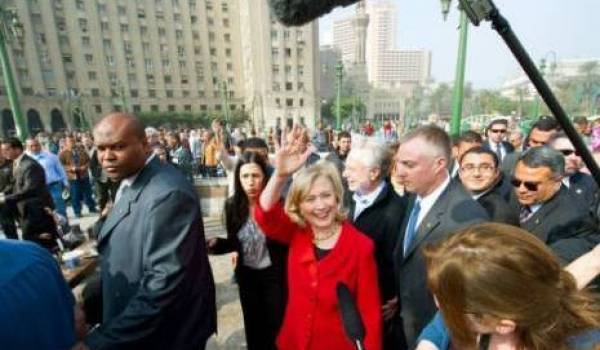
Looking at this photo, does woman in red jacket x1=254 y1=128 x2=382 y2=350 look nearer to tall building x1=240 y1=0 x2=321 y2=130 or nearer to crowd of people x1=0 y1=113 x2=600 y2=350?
crowd of people x1=0 y1=113 x2=600 y2=350

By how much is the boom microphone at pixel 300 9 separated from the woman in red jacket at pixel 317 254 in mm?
1405

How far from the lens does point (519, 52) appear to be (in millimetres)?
790

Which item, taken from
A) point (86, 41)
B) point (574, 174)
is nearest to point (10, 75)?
point (574, 174)

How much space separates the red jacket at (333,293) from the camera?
2.07 m

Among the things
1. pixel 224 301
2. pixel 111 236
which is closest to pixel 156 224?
pixel 111 236

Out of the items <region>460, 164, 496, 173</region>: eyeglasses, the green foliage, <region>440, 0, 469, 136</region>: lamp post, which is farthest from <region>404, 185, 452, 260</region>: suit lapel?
the green foliage

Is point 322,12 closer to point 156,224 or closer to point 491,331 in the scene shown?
point 491,331

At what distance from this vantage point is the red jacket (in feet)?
6.78

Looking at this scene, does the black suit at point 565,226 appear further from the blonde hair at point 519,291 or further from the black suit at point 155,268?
the black suit at point 155,268

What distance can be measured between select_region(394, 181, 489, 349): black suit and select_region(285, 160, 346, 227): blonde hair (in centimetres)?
48

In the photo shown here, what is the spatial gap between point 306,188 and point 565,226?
152 cm

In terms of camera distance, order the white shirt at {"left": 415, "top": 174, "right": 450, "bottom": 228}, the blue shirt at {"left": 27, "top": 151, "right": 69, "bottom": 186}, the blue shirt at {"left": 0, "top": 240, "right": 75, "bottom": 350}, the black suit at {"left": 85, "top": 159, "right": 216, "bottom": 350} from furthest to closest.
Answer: the blue shirt at {"left": 27, "top": 151, "right": 69, "bottom": 186}
the white shirt at {"left": 415, "top": 174, "right": 450, "bottom": 228}
the black suit at {"left": 85, "top": 159, "right": 216, "bottom": 350}
the blue shirt at {"left": 0, "top": 240, "right": 75, "bottom": 350}

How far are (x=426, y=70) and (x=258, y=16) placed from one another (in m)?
140

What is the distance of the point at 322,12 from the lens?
890 millimetres
